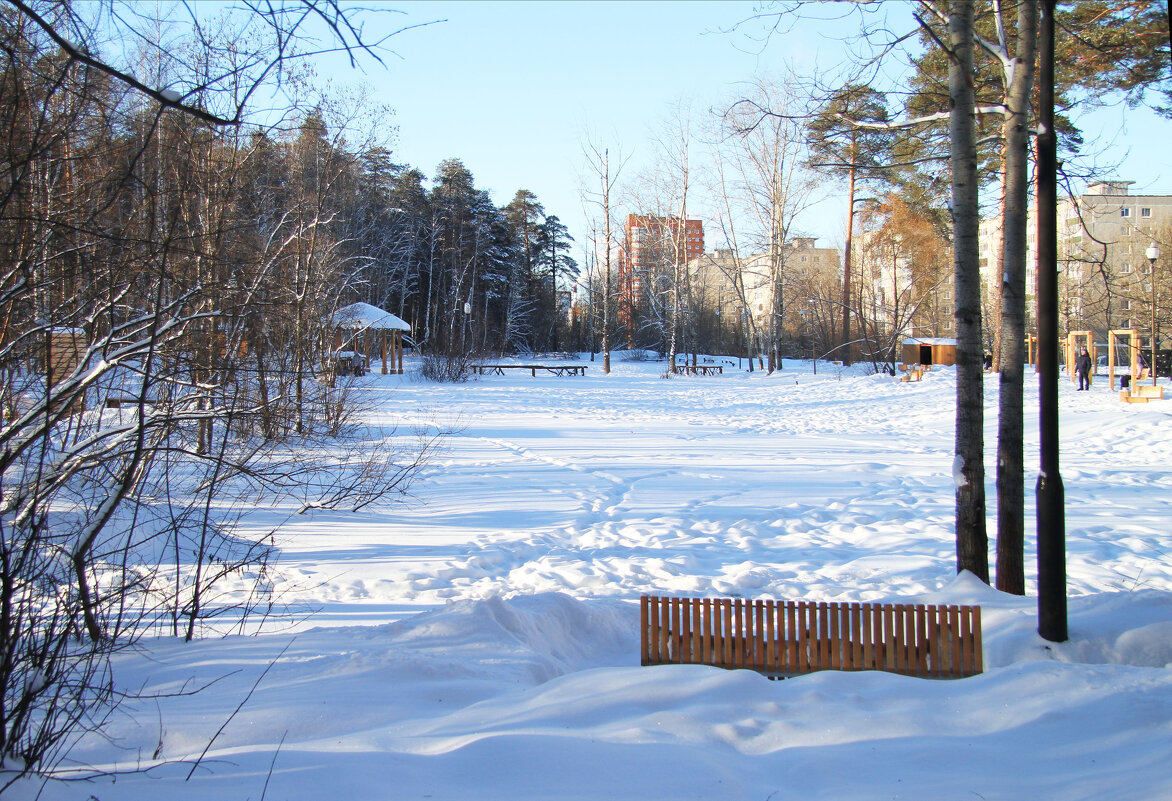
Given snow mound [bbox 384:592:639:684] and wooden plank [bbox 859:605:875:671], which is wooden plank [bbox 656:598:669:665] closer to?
snow mound [bbox 384:592:639:684]

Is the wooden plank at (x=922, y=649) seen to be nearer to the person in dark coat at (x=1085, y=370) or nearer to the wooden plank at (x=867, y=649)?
the wooden plank at (x=867, y=649)

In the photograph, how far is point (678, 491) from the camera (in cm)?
985

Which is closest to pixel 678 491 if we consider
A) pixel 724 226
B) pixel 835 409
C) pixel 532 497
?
pixel 532 497

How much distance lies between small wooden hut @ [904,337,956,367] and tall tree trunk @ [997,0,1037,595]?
79.6 feet

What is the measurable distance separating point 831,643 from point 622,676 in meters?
1.36

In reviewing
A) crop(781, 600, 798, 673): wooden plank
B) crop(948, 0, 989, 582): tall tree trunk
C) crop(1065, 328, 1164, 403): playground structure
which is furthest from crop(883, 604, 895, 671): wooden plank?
crop(1065, 328, 1164, 403): playground structure

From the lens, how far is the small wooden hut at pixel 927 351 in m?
28.0

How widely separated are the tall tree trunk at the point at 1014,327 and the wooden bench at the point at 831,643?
1.47 m

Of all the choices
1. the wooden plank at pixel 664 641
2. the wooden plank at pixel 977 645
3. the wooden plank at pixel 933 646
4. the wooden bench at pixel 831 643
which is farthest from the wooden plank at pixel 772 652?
the wooden plank at pixel 977 645

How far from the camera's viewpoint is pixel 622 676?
3.26 meters

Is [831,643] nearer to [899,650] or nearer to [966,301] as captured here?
[899,650]

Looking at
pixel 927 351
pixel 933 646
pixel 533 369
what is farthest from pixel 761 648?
pixel 533 369

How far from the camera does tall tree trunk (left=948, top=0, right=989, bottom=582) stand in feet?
17.0

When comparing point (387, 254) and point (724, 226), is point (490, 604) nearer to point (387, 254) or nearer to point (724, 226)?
point (724, 226)
